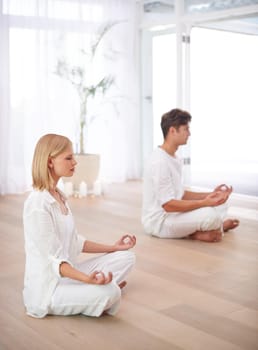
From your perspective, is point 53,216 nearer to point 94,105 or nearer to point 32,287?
point 32,287

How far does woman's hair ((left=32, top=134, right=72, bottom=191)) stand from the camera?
2.78 meters

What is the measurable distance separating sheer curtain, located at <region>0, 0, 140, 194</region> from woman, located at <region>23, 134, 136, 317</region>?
4209 mm

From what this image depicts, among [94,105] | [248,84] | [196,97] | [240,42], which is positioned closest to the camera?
[94,105]

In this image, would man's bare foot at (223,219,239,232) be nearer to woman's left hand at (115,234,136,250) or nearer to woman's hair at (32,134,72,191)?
woman's left hand at (115,234,136,250)

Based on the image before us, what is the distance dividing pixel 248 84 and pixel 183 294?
675 centimetres

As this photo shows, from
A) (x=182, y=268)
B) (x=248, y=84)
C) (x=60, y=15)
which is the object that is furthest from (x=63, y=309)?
(x=248, y=84)

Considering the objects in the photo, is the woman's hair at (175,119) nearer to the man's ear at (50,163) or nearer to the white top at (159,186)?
the white top at (159,186)

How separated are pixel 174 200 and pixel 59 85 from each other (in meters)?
3.41

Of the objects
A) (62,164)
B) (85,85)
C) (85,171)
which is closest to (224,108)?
(85,85)

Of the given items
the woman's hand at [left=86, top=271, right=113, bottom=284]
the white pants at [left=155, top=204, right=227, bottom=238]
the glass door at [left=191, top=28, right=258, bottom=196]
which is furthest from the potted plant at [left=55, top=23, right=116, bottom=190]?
the woman's hand at [left=86, top=271, right=113, bottom=284]

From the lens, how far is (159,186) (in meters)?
4.43

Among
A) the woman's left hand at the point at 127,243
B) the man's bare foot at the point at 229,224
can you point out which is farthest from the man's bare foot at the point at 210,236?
the woman's left hand at the point at 127,243

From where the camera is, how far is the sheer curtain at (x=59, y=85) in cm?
696

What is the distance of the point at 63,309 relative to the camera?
2.89m
